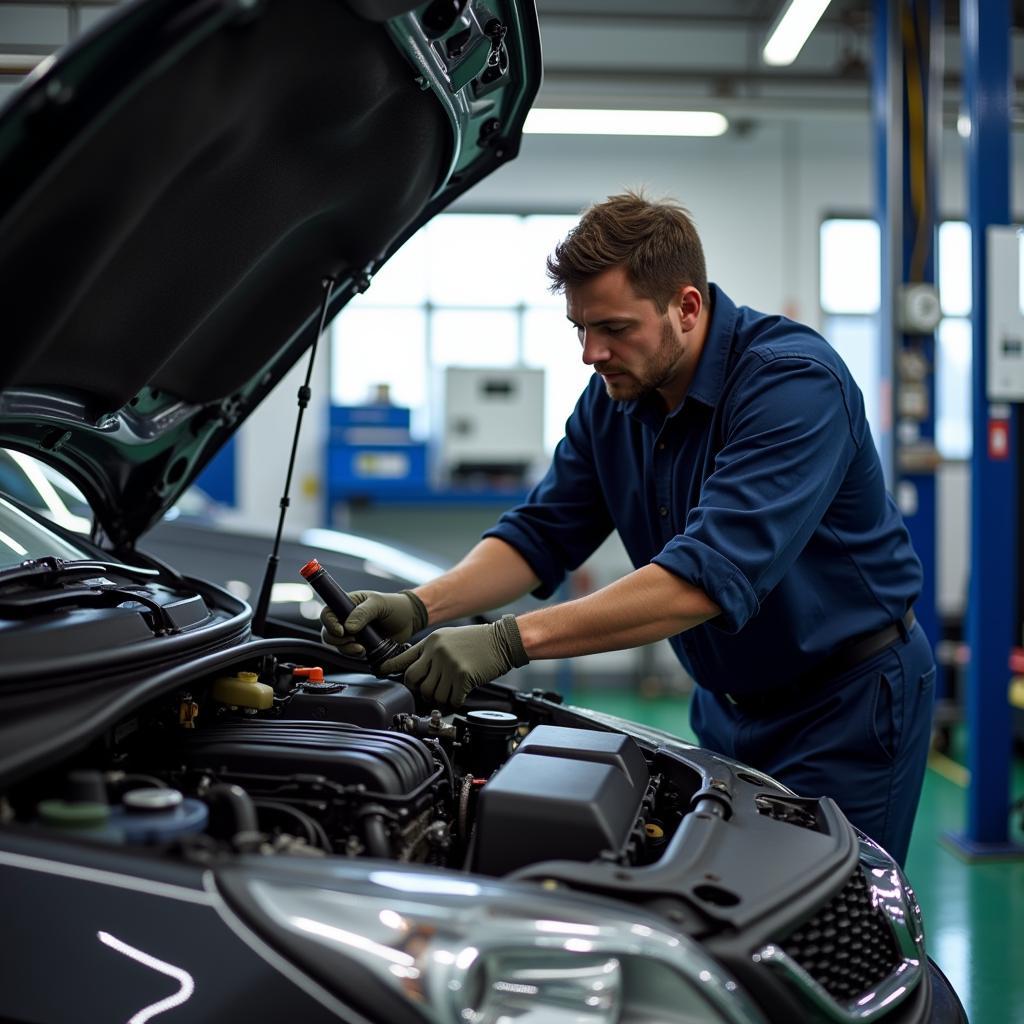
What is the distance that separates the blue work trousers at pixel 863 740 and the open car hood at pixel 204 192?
115cm

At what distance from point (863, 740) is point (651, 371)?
766 millimetres

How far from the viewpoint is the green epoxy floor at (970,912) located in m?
2.47

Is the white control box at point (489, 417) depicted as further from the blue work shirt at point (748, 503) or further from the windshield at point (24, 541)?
the windshield at point (24, 541)

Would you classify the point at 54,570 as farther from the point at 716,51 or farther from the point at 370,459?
the point at 716,51

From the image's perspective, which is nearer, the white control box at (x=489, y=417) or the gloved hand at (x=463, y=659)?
the gloved hand at (x=463, y=659)

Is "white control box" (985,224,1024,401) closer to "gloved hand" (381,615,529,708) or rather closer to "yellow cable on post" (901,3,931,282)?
"yellow cable on post" (901,3,931,282)

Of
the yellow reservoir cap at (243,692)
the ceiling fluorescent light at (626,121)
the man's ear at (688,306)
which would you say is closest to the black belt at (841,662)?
the man's ear at (688,306)

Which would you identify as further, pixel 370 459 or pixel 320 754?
pixel 370 459

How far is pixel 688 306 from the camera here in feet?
6.07

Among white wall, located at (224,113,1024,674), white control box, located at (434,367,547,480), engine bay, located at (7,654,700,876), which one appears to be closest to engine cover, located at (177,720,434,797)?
engine bay, located at (7,654,700,876)

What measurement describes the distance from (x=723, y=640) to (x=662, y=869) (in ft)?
2.56

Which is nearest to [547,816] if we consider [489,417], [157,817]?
[157,817]

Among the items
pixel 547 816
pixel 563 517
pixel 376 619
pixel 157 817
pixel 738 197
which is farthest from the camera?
pixel 738 197

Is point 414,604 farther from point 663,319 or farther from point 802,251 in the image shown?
point 802,251
